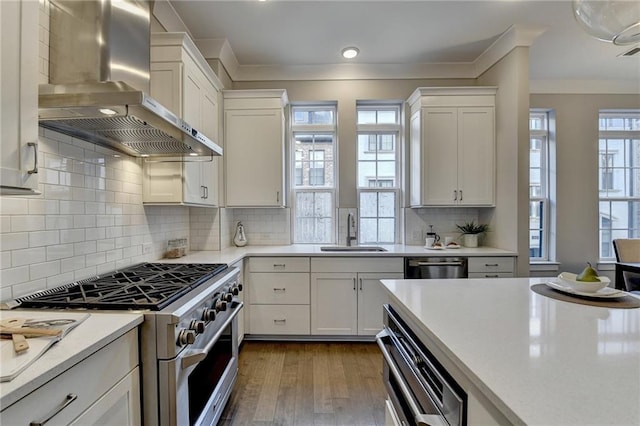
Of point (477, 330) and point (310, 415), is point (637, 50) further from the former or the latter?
point (310, 415)

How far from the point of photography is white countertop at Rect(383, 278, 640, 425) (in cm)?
57

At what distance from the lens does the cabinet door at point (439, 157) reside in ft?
10.6

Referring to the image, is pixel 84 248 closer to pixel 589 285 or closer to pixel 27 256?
pixel 27 256

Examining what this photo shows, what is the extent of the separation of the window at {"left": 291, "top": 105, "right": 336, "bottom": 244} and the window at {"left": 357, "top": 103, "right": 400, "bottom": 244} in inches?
14.6

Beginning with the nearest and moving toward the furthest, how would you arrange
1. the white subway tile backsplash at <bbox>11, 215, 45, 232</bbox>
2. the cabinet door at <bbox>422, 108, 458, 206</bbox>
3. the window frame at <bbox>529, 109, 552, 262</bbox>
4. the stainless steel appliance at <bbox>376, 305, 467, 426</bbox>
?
the stainless steel appliance at <bbox>376, 305, 467, 426</bbox>, the white subway tile backsplash at <bbox>11, 215, 45, 232</bbox>, the cabinet door at <bbox>422, 108, 458, 206</bbox>, the window frame at <bbox>529, 109, 552, 262</bbox>

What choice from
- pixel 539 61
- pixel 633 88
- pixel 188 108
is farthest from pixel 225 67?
pixel 633 88

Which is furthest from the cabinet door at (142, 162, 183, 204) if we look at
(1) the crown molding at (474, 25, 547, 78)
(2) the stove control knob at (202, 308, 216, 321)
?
(1) the crown molding at (474, 25, 547, 78)

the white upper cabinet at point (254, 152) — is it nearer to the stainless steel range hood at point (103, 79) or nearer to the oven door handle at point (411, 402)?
the stainless steel range hood at point (103, 79)

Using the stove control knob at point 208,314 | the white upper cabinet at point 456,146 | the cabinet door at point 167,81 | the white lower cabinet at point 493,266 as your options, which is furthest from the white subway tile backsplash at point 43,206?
the white lower cabinet at point 493,266

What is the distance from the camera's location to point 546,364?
0.73m

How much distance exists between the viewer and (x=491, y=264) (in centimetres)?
290

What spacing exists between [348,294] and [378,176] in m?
1.54

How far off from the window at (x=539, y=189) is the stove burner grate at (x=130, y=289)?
3.87 metres

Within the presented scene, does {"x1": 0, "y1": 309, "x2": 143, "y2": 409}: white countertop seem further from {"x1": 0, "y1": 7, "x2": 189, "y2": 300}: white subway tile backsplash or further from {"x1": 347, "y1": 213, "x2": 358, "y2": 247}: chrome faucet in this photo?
{"x1": 347, "y1": 213, "x2": 358, "y2": 247}: chrome faucet
